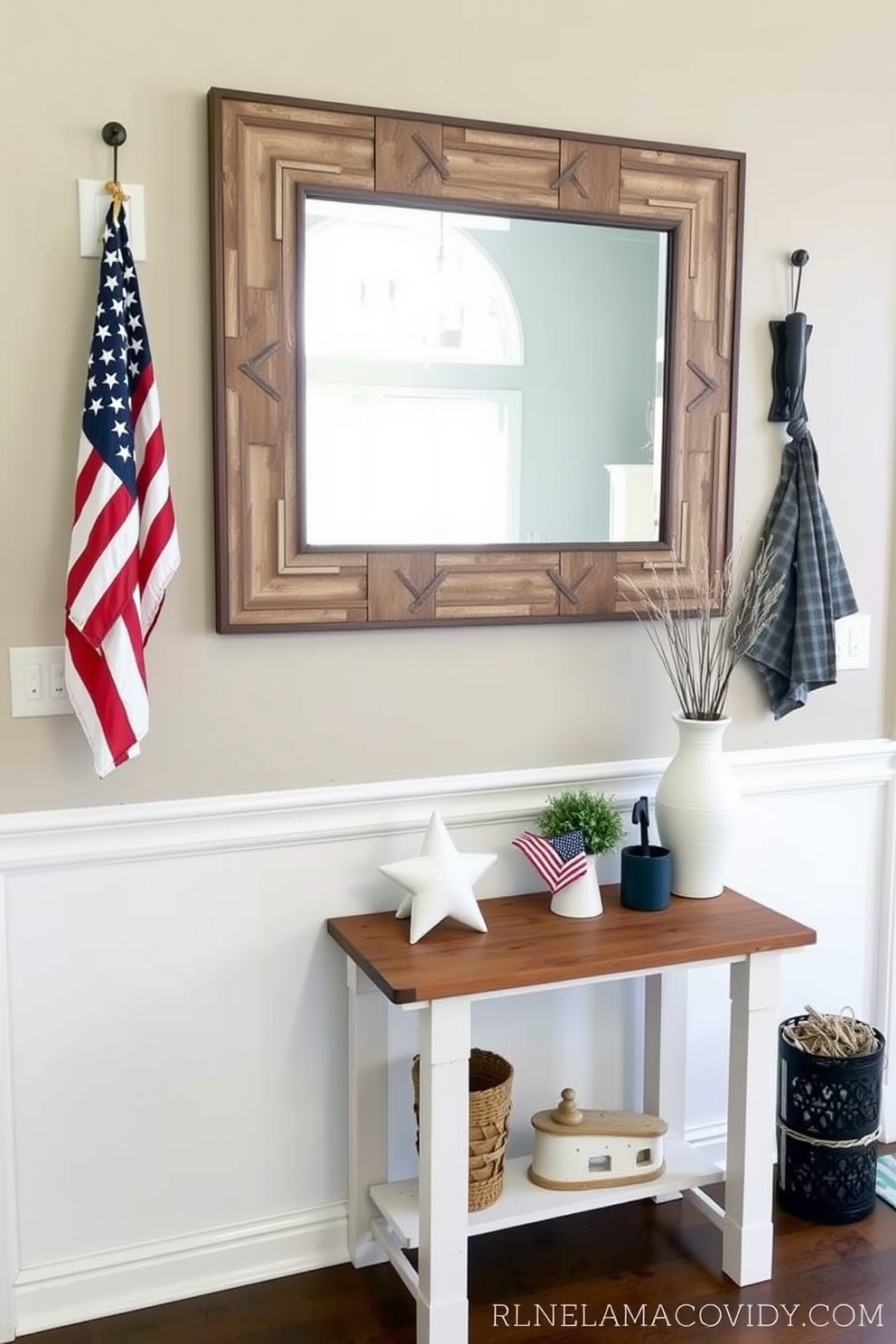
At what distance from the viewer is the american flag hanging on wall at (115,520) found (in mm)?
2121

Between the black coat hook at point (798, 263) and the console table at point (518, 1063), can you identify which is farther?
the black coat hook at point (798, 263)

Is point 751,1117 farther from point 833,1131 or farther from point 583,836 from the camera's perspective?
point 583,836

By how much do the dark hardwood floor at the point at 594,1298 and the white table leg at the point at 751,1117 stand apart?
0.24 ft

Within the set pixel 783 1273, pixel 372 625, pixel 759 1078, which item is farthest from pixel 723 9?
pixel 783 1273

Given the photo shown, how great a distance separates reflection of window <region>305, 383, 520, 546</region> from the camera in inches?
93.0

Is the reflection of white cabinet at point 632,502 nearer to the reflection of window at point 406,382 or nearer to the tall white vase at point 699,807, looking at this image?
the reflection of window at point 406,382

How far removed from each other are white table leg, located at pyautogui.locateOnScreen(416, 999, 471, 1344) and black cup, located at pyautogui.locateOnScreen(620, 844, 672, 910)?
19.4 inches

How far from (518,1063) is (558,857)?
0.51 meters

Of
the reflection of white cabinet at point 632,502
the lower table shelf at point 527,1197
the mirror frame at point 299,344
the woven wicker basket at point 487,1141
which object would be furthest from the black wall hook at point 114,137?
the lower table shelf at point 527,1197

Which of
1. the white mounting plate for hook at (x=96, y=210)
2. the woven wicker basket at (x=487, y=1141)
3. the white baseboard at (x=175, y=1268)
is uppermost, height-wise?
the white mounting plate for hook at (x=96, y=210)

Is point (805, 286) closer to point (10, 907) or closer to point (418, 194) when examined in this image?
point (418, 194)

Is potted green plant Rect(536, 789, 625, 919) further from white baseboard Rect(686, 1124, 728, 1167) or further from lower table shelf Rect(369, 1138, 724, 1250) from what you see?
white baseboard Rect(686, 1124, 728, 1167)

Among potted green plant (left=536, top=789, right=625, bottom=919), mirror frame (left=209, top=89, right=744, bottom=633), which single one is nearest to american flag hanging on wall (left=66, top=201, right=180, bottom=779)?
mirror frame (left=209, top=89, right=744, bottom=633)

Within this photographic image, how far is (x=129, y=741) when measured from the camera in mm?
2170
